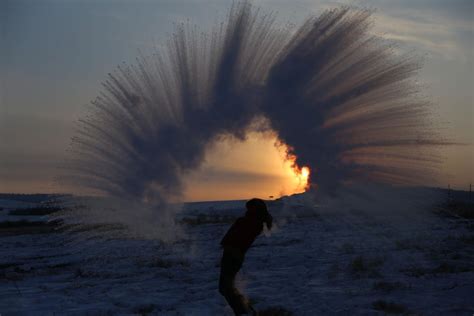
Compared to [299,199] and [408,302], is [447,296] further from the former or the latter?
[299,199]

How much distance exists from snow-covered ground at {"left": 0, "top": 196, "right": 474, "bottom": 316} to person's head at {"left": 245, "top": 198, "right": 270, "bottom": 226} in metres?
1.95

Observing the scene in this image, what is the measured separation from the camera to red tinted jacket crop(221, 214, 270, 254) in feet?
27.6

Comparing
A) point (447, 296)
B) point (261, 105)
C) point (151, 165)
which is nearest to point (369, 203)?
point (261, 105)

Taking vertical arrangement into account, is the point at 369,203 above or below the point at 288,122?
below

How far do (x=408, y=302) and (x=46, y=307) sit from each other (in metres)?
7.06

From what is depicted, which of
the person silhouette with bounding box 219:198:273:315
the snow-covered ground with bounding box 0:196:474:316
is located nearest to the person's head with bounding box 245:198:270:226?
the person silhouette with bounding box 219:198:273:315

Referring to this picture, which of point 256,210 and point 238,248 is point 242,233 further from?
point 256,210

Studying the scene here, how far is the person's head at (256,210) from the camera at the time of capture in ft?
27.7

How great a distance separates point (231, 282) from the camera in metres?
8.28

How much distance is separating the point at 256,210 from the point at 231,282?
122 cm

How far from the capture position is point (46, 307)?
10359 millimetres

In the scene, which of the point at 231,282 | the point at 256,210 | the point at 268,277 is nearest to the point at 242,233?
the point at 256,210

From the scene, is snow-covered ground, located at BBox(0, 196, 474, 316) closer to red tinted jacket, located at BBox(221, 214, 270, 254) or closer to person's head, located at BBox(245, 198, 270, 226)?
red tinted jacket, located at BBox(221, 214, 270, 254)

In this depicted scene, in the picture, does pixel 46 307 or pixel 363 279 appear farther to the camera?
pixel 363 279
